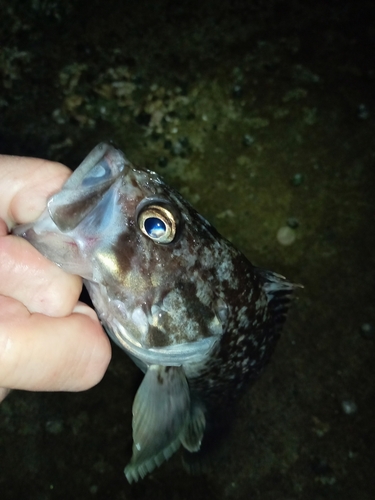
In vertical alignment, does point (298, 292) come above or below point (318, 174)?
below

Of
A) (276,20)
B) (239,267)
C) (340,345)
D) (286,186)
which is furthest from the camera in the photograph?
(276,20)

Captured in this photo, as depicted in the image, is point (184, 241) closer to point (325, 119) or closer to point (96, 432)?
point (96, 432)

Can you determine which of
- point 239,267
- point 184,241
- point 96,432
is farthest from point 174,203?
point 96,432

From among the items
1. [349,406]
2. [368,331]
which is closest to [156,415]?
[349,406]

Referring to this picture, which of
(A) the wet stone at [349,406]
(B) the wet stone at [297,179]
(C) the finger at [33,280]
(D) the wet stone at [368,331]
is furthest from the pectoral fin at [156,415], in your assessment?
(B) the wet stone at [297,179]

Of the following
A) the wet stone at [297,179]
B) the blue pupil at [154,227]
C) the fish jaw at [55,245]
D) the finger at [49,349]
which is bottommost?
the finger at [49,349]

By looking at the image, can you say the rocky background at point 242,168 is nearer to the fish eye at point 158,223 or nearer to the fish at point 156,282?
the fish at point 156,282
